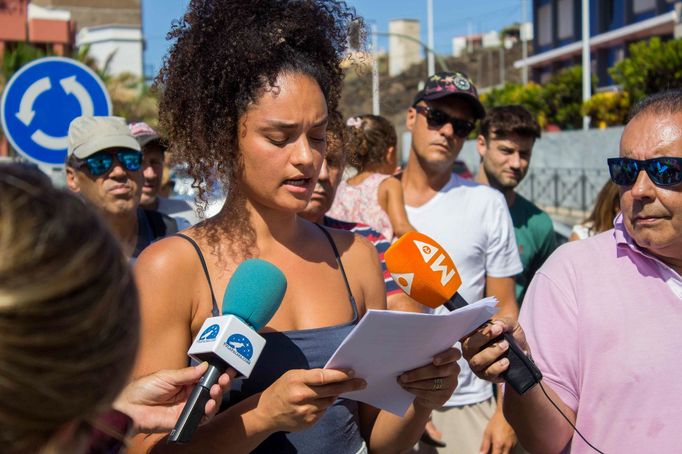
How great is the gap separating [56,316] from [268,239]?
1411 mm

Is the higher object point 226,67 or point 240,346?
point 226,67

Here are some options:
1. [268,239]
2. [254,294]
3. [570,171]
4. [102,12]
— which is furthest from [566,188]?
[102,12]

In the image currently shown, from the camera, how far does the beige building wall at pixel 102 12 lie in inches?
1746

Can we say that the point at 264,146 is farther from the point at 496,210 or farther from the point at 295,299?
the point at 496,210

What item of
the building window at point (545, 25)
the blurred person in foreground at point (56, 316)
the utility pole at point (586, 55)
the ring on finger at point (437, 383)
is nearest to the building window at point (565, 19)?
the building window at point (545, 25)

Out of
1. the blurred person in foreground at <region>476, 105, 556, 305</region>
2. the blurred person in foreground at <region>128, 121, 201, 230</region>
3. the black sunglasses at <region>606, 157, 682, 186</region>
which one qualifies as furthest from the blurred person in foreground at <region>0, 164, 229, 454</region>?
the blurred person in foreground at <region>128, 121, 201, 230</region>

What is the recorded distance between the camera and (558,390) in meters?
2.58

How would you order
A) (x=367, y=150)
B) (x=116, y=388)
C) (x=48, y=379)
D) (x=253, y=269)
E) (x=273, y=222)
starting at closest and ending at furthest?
(x=48, y=379), (x=116, y=388), (x=253, y=269), (x=273, y=222), (x=367, y=150)

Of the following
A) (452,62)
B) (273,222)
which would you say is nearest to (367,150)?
(273,222)

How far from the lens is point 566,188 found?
23391 mm

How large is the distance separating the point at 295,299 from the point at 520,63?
1842 inches

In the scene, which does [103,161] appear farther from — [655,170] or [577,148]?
[577,148]

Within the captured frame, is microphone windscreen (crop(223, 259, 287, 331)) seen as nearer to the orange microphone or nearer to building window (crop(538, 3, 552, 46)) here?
the orange microphone

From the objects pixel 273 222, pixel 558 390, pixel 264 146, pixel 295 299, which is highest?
pixel 264 146
